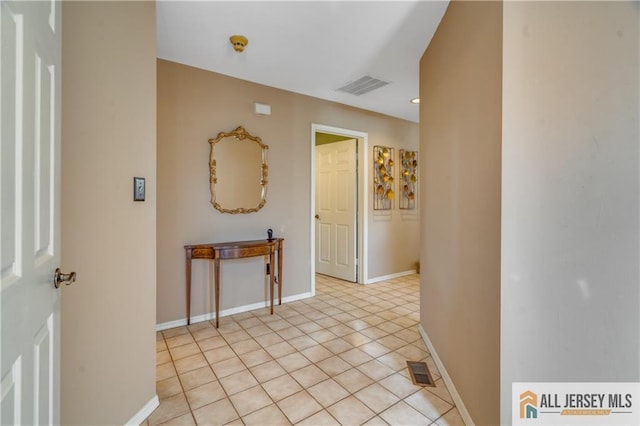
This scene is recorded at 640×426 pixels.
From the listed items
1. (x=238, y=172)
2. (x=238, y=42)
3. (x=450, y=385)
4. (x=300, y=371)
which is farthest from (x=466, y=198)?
(x=238, y=172)

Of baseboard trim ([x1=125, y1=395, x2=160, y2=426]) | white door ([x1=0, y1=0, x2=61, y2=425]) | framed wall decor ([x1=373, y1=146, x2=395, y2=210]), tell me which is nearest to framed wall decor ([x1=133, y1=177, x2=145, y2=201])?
white door ([x1=0, y1=0, x2=61, y2=425])

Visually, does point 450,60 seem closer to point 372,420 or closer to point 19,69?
point 19,69

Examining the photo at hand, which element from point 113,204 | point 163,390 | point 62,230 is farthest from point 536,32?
point 163,390

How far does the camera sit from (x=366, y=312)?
3170 mm

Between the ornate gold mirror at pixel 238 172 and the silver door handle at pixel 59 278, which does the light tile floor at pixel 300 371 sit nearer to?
the silver door handle at pixel 59 278

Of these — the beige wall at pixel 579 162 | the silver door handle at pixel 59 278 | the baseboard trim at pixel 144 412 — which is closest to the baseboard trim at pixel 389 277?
the baseboard trim at pixel 144 412

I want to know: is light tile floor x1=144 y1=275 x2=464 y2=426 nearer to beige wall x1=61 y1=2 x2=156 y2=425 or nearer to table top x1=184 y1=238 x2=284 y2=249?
beige wall x1=61 y1=2 x2=156 y2=425

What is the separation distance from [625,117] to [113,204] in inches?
88.4

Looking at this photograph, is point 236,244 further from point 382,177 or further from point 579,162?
point 579,162

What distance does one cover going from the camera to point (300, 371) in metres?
2.05

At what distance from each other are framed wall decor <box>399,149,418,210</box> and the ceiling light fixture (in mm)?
2927

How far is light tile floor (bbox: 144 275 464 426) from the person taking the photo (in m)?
1.64

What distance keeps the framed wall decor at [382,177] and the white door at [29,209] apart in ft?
12.1

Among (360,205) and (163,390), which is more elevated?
(360,205)
